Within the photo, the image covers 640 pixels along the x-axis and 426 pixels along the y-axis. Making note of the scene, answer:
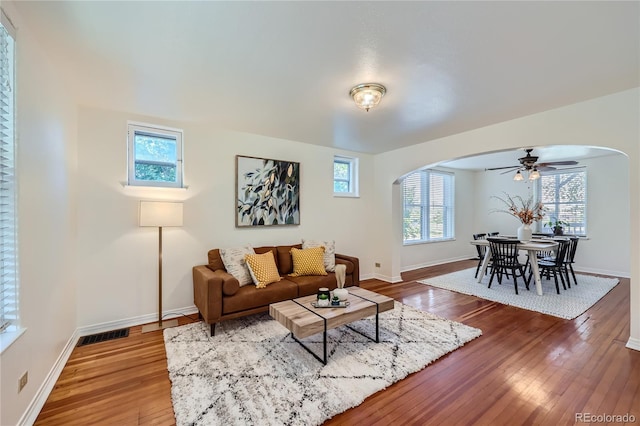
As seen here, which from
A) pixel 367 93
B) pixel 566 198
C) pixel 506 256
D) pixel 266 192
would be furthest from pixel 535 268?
pixel 266 192

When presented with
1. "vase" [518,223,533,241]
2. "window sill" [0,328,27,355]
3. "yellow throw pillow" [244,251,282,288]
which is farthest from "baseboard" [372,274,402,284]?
"window sill" [0,328,27,355]

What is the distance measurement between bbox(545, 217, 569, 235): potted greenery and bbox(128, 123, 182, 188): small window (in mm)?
7472

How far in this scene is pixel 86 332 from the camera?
2.99 m

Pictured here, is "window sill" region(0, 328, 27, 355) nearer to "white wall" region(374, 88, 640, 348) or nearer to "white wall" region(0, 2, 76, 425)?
"white wall" region(0, 2, 76, 425)

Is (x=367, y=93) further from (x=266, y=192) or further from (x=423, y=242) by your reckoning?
(x=423, y=242)

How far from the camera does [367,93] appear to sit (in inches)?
98.5

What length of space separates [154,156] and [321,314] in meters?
2.84

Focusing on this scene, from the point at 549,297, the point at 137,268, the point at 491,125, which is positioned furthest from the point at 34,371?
the point at 549,297

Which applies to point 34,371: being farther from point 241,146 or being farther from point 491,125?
point 491,125

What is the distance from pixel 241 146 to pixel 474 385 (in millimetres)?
3778

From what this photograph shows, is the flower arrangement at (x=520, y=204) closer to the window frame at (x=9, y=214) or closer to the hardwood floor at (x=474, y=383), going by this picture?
the hardwood floor at (x=474, y=383)

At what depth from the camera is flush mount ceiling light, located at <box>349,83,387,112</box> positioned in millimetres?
2479

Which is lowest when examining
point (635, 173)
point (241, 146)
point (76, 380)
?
point (76, 380)

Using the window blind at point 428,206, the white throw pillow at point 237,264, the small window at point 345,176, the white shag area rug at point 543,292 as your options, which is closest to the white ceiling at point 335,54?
the white throw pillow at point 237,264
